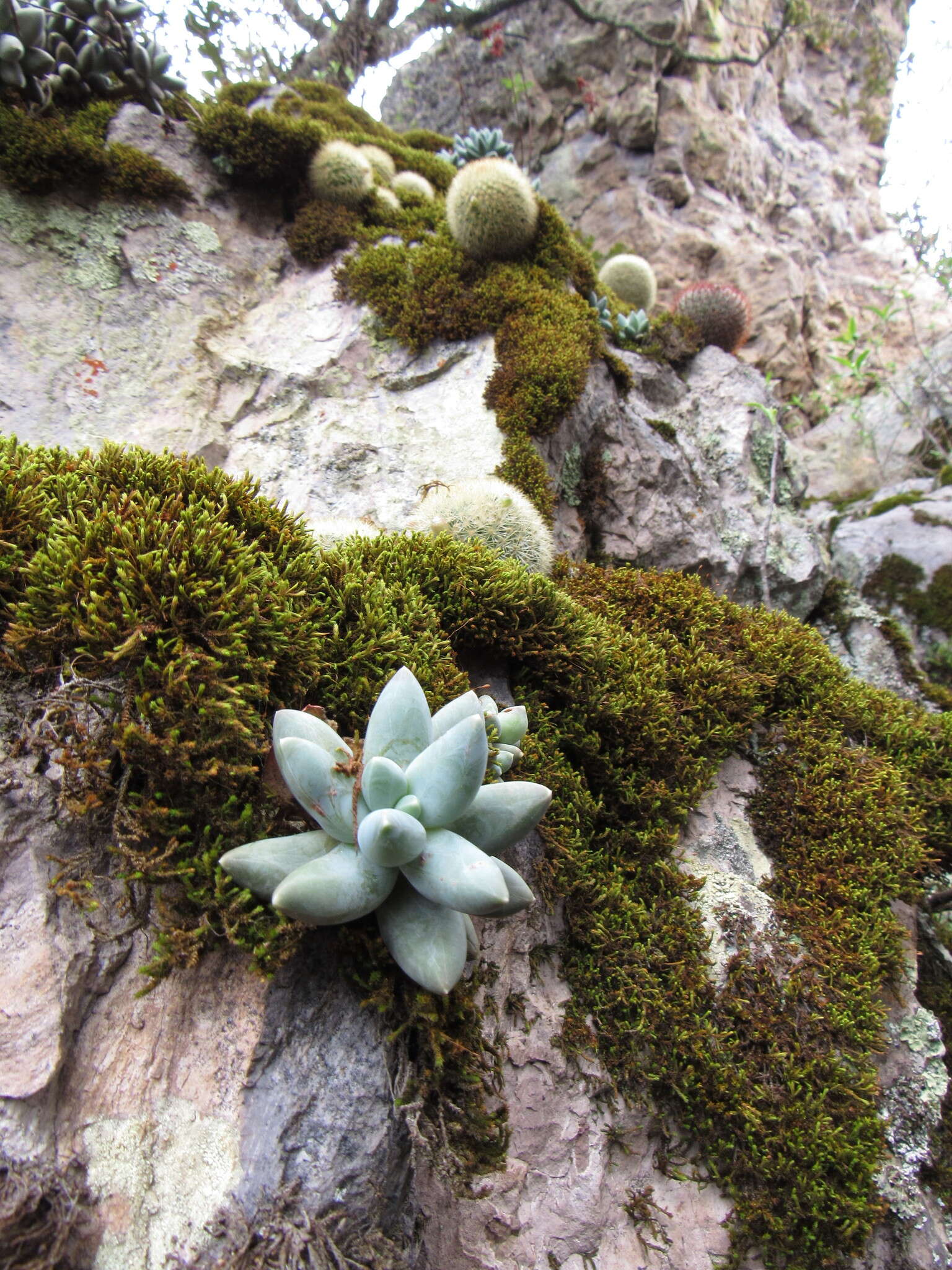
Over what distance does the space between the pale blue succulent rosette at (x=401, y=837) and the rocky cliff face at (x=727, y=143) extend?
820 centimetres

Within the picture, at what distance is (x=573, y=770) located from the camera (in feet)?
8.55

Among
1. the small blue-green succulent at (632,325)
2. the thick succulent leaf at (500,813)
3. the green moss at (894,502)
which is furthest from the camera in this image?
the green moss at (894,502)

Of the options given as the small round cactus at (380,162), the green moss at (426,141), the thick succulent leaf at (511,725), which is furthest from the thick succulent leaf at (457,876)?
the green moss at (426,141)

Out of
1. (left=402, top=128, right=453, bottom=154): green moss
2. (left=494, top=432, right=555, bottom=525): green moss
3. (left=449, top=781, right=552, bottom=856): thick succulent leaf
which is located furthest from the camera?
(left=402, top=128, right=453, bottom=154): green moss

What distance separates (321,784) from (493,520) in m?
1.99

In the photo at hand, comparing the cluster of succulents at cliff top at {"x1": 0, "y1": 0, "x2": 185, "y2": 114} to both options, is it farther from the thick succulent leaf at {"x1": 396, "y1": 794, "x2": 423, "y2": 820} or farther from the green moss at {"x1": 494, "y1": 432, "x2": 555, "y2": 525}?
the thick succulent leaf at {"x1": 396, "y1": 794, "x2": 423, "y2": 820}

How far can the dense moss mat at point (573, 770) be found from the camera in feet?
5.41

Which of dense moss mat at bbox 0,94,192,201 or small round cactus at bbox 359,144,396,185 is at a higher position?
small round cactus at bbox 359,144,396,185

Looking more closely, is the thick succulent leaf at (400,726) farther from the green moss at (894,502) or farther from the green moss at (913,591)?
the green moss at (894,502)

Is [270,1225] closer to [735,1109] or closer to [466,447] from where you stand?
[735,1109]

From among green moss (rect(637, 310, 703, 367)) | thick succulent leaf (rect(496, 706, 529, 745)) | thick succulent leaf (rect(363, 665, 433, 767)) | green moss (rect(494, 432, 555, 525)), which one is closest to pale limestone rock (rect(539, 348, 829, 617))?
green moss (rect(637, 310, 703, 367))

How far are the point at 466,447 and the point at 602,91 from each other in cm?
792

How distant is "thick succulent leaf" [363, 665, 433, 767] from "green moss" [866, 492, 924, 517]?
6.10 metres

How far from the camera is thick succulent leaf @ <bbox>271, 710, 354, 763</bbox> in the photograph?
1.63 metres
